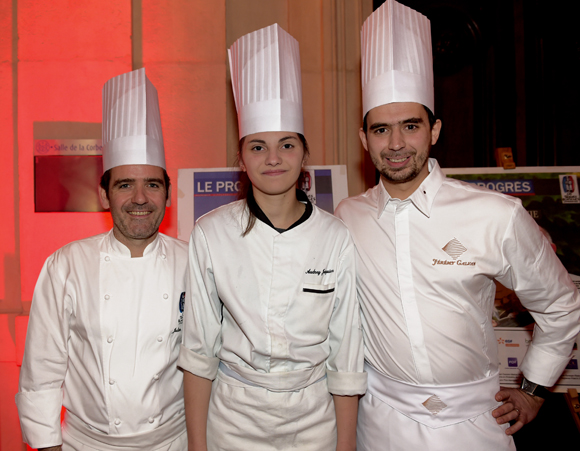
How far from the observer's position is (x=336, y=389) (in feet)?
4.59

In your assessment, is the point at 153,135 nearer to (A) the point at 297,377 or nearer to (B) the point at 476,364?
(A) the point at 297,377

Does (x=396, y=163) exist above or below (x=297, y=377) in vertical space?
above

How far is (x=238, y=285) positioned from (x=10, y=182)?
2.35 meters

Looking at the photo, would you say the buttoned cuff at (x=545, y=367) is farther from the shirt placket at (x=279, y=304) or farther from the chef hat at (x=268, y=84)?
the chef hat at (x=268, y=84)

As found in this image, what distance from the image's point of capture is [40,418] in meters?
1.42

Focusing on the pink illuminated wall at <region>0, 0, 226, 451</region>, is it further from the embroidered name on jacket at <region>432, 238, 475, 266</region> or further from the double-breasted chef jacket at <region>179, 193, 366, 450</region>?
the embroidered name on jacket at <region>432, 238, 475, 266</region>

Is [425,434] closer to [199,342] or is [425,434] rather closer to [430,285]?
[430,285]

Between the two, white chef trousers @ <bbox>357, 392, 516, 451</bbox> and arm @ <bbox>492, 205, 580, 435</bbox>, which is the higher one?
arm @ <bbox>492, 205, 580, 435</bbox>

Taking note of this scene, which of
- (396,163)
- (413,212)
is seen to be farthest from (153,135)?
(413,212)

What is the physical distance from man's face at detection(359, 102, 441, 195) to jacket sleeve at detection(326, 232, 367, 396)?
1.04 ft

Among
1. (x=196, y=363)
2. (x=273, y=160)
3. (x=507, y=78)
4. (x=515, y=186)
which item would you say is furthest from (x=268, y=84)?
(x=507, y=78)

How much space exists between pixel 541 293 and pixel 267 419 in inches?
43.9

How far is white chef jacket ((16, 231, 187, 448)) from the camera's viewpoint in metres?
1.42

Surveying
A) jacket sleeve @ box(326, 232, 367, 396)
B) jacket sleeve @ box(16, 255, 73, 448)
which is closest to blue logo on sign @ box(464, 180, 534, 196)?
jacket sleeve @ box(326, 232, 367, 396)
